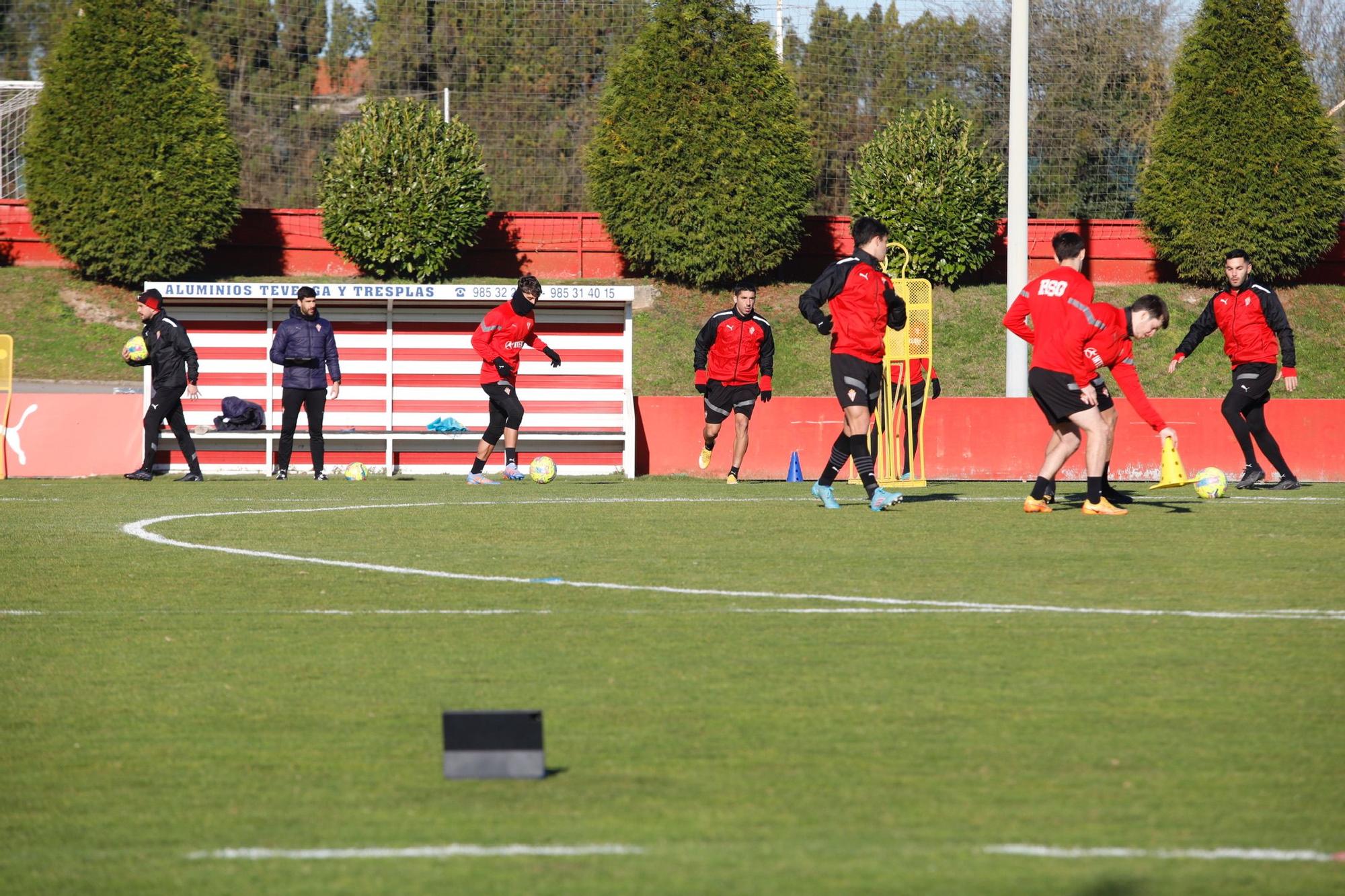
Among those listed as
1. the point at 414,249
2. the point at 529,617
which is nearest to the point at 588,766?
the point at 529,617

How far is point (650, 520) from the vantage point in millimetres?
12055

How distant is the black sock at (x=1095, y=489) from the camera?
39.9ft

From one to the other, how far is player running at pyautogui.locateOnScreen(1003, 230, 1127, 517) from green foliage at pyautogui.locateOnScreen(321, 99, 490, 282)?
1971 cm

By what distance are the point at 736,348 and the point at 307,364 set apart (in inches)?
205

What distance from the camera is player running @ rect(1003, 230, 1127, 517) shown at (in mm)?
12023

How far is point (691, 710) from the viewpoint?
17.4 feet

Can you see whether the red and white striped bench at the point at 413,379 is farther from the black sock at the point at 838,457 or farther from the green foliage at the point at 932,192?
the green foliage at the point at 932,192

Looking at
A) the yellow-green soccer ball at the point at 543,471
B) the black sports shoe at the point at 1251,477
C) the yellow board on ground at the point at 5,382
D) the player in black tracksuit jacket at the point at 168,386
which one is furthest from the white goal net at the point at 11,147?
the black sports shoe at the point at 1251,477

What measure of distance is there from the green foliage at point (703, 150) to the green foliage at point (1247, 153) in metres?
8.02

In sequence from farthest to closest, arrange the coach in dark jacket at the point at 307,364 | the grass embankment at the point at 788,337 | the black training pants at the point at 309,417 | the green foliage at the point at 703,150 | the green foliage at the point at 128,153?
the green foliage at the point at 703,150 → the green foliage at the point at 128,153 → the grass embankment at the point at 788,337 → the black training pants at the point at 309,417 → the coach in dark jacket at the point at 307,364

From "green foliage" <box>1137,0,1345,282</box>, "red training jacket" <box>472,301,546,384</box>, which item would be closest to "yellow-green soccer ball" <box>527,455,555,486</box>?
"red training jacket" <box>472,301,546,384</box>

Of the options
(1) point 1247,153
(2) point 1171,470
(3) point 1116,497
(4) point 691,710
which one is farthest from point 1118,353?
(1) point 1247,153

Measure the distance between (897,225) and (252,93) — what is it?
23.5 m

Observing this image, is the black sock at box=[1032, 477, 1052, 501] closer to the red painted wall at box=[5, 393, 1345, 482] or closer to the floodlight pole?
the red painted wall at box=[5, 393, 1345, 482]
